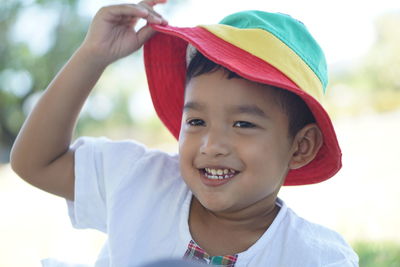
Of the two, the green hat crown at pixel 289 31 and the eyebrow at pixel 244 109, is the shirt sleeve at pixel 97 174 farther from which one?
the green hat crown at pixel 289 31

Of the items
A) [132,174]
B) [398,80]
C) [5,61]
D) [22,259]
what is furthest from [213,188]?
[5,61]

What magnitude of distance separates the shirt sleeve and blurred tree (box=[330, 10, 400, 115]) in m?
3.72

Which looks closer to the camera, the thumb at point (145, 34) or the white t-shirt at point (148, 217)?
the white t-shirt at point (148, 217)

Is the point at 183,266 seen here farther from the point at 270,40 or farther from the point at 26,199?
the point at 26,199

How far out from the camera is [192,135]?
4.35 feet

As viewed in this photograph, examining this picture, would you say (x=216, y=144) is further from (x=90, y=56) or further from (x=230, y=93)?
(x=90, y=56)

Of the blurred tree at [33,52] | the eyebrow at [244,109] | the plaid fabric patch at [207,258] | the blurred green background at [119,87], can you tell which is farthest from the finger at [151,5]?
the blurred tree at [33,52]

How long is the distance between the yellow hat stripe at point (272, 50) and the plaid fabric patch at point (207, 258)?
1.26 ft

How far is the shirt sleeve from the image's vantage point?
1426 millimetres

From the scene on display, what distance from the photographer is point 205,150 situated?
1.27 meters

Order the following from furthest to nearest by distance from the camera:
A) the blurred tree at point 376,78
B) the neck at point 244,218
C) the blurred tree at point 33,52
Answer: the blurred tree at point 33,52 < the blurred tree at point 376,78 < the neck at point 244,218

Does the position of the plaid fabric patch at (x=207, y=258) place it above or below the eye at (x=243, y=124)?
below

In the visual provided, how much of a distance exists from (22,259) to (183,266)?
6.63 ft

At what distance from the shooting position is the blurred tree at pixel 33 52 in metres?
5.35
